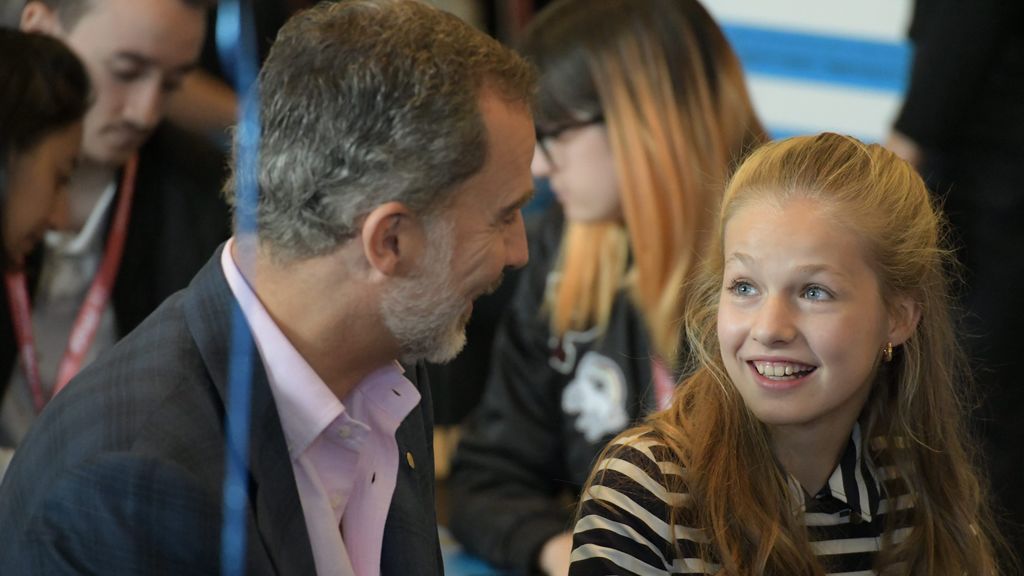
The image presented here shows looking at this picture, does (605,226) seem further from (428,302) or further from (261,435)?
(261,435)

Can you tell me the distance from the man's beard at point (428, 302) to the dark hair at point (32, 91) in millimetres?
792

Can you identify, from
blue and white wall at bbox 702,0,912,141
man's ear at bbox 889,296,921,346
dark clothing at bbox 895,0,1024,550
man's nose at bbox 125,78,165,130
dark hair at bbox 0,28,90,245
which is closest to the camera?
man's ear at bbox 889,296,921,346

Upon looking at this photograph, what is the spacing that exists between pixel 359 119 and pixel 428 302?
0.21 m

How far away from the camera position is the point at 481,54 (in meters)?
1.46

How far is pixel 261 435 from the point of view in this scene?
1.36 meters

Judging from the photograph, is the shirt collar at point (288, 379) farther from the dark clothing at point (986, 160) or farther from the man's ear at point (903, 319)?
the dark clothing at point (986, 160)

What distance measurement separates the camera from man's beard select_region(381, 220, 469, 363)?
4.75 feet

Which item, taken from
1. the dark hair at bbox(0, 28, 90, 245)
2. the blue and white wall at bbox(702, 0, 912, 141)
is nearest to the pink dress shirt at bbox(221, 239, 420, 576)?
the dark hair at bbox(0, 28, 90, 245)

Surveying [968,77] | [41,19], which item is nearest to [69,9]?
[41,19]

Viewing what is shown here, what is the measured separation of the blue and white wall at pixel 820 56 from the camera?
3432 mm

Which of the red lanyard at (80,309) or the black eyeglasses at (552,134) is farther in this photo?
the black eyeglasses at (552,134)

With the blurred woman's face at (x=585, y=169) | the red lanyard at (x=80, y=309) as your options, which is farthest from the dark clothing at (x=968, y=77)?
the red lanyard at (x=80, y=309)

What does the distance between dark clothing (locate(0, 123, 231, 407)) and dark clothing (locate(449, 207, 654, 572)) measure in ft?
1.78

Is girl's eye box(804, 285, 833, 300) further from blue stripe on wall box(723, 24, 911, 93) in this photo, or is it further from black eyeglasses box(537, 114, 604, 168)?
blue stripe on wall box(723, 24, 911, 93)
